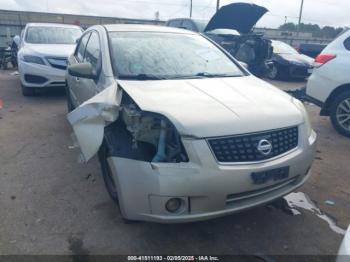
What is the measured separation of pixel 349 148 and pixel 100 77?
3.81m

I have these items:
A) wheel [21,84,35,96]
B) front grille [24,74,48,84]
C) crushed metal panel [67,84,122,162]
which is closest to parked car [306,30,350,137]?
crushed metal panel [67,84,122,162]

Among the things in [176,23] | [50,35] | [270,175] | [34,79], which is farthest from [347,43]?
[176,23]

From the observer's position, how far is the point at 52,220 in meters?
3.07

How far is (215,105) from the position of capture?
9.25 ft

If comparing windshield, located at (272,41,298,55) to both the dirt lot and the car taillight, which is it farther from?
the dirt lot

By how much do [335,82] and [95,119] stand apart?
4.24m

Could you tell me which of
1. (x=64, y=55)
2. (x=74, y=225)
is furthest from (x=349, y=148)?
(x=64, y=55)

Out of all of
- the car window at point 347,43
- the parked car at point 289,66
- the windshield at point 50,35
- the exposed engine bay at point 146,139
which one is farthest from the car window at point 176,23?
the exposed engine bay at point 146,139

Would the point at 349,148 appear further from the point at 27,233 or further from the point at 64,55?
the point at 64,55

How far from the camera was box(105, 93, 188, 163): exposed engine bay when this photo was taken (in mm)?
2514

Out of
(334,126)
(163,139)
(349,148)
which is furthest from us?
(334,126)

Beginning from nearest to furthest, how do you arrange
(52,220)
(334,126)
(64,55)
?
(52,220) < (334,126) < (64,55)

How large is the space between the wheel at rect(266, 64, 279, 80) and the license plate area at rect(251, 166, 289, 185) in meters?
9.52

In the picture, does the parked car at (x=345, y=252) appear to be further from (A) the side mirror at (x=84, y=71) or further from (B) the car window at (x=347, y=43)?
(B) the car window at (x=347, y=43)
